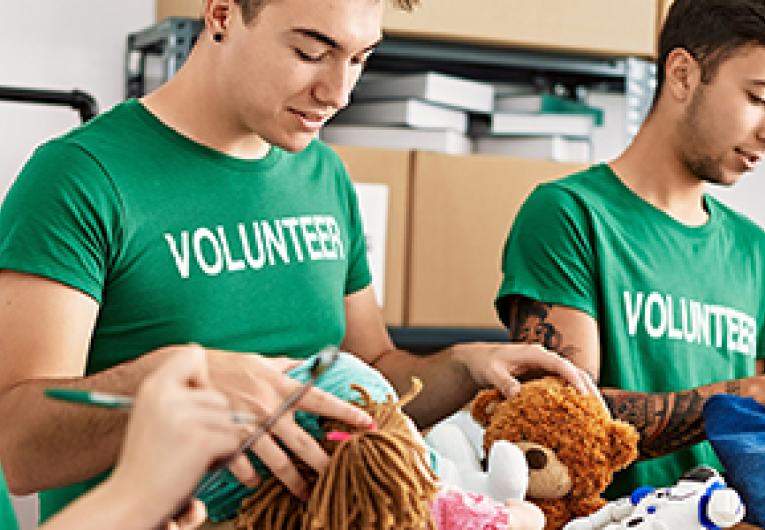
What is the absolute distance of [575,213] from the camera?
4.36ft

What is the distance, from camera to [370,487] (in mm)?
604

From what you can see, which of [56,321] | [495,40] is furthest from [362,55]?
[495,40]

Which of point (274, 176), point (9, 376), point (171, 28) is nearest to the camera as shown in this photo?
point (9, 376)

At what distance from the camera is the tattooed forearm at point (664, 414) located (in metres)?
1.14

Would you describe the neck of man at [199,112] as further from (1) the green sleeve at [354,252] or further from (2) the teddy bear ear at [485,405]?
(2) the teddy bear ear at [485,405]

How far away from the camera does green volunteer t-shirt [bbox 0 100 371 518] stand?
0.88 m

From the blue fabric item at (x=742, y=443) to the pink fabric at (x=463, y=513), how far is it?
0.33 meters

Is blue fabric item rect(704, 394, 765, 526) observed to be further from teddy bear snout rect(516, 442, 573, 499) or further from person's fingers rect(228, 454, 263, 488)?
person's fingers rect(228, 454, 263, 488)

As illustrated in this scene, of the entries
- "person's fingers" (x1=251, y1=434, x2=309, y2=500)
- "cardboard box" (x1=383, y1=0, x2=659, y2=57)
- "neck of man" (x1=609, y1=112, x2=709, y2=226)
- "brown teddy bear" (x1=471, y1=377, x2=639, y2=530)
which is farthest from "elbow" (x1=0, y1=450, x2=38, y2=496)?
"cardboard box" (x1=383, y1=0, x2=659, y2=57)

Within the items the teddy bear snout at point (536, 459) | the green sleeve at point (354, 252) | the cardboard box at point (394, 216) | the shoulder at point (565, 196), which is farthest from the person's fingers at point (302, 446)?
the cardboard box at point (394, 216)

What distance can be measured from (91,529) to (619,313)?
3.24ft

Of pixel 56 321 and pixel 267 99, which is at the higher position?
pixel 267 99

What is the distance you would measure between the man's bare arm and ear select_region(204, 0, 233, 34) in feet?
1.89

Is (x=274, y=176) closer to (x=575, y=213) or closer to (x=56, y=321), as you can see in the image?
(x=56, y=321)
